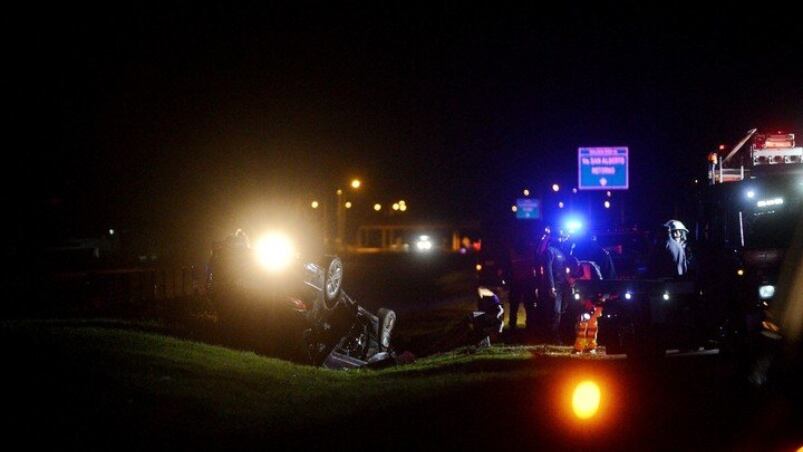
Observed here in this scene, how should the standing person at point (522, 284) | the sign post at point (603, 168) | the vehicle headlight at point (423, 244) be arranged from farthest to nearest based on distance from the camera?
the vehicle headlight at point (423, 244), the sign post at point (603, 168), the standing person at point (522, 284)

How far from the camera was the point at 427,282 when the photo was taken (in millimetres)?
41844

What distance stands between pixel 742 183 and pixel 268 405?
8.47 metres

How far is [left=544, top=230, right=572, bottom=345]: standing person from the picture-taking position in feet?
55.7

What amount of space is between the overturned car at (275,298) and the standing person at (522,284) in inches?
218

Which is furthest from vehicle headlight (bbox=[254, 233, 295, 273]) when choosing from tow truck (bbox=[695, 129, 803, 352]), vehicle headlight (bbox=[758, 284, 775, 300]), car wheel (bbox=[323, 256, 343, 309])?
vehicle headlight (bbox=[758, 284, 775, 300])

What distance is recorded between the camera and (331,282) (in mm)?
14539

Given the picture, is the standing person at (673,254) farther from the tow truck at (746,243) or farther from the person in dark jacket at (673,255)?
the tow truck at (746,243)

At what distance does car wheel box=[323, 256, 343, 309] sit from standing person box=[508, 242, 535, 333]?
17.3 feet

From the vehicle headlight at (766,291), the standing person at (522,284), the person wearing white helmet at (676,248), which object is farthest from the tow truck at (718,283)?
the standing person at (522,284)

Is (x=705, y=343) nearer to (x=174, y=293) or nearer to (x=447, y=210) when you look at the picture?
(x=174, y=293)

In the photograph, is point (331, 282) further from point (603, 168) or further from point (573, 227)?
point (603, 168)

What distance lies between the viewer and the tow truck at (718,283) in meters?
11.9

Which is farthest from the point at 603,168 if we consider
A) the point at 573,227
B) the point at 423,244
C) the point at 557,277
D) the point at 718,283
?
the point at 423,244

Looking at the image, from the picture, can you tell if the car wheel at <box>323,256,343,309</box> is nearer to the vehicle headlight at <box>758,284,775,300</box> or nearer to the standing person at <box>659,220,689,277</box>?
the standing person at <box>659,220,689,277</box>
